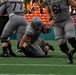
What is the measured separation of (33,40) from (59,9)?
65.4 inches

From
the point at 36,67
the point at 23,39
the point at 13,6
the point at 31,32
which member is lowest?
the point at 36,67

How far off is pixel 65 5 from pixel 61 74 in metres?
2.16

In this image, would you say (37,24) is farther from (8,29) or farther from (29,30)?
(8,29)

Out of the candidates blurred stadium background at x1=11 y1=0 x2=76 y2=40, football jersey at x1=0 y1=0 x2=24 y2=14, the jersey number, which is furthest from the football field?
blurred stadium background at x1=11 y1=0 x2=76 y2=40

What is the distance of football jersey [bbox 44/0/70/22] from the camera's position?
27.9 feet

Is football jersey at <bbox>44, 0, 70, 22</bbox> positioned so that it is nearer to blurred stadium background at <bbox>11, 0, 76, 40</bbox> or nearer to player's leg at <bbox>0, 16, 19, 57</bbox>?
player's leg at <bbox>0, 16, 19, 57</bbox>

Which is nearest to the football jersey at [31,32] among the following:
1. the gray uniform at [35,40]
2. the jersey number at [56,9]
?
the gray uniform at [35,40]

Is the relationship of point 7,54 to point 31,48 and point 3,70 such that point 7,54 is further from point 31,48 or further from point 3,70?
point 3,70

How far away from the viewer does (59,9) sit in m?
8.50

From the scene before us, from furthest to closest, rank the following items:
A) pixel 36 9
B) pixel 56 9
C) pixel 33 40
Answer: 1. pixel 36 9
2. pixel 33 40
3. pixel 56 9

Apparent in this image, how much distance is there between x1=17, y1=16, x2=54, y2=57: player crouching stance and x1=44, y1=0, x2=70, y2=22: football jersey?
1004 mm

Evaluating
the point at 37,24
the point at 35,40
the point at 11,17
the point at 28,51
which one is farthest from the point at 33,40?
the point at 11,17

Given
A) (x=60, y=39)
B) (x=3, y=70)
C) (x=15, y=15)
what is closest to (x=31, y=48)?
(x=15, y=15)

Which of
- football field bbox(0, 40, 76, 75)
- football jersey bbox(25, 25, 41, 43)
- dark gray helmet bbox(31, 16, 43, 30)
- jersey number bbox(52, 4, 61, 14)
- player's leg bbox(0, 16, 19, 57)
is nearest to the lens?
football field bbox(0, 40, 76, 75)
